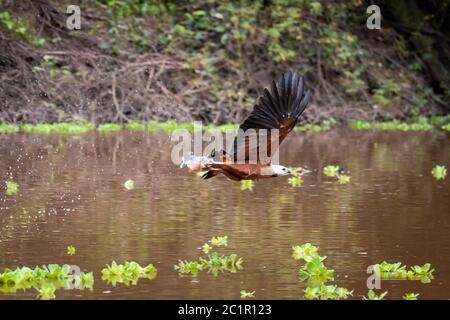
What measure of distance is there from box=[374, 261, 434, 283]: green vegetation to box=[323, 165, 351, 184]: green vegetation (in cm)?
463

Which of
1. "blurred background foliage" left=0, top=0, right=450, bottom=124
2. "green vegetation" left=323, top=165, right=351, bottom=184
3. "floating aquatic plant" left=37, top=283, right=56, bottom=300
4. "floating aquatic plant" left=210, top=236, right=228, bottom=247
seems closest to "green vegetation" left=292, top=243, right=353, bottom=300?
"floating aquatic plant" left=210, top=236, right=228, bottom=247

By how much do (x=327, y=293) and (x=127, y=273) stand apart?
1249 millimetres

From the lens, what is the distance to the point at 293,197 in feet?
33.3

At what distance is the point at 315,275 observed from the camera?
6.46m

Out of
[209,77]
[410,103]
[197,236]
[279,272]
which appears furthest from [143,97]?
[279,272]

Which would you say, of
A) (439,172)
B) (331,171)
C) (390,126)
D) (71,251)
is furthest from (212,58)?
(71,251)

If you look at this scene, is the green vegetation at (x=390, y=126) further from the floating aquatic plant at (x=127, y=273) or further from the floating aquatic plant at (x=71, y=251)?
the floating aquatic plant at (x=127, y=273)

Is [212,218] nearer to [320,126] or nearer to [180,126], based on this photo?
[180,126]

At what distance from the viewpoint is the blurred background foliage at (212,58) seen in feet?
57.3

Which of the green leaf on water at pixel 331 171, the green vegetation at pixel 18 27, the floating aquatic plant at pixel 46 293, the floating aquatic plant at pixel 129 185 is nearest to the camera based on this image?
the floating aquatic plant at pixel 46 293

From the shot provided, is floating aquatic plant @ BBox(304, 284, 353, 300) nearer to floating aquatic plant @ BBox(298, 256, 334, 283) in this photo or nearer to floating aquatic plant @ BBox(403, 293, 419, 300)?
floating aquatic plant @ BBox(403, 293, 419, 300)

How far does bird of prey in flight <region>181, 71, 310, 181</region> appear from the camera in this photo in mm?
7344

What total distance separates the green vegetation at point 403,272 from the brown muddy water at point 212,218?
88 millimetres

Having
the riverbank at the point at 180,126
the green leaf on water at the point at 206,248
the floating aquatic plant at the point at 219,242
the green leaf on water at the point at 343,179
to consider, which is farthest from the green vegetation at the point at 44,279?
the riverbank at the point at 180,126
